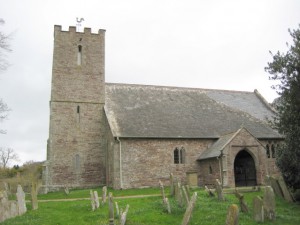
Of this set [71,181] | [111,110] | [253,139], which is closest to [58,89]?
[111,110]

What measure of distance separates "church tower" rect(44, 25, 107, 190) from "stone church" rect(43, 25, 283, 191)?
9 centimetres

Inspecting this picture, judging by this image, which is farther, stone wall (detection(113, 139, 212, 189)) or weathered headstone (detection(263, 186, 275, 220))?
stone wall (detection(113, 139, 212, 189))

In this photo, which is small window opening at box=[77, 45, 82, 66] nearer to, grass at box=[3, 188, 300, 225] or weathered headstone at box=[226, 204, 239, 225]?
grass at box=[3, 188, 300, 225]

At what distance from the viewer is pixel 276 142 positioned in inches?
1212

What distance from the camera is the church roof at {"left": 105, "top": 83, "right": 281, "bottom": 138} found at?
30.0 metres

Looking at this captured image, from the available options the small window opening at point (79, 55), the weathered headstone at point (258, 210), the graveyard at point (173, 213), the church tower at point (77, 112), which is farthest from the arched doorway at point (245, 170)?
the small window opening at point (79, 55)

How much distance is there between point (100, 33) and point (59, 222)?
24.6 meters

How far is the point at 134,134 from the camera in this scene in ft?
93.6

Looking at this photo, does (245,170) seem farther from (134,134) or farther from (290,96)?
(290,96)

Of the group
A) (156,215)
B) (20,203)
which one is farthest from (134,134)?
(156,215)

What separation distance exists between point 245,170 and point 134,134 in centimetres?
1032

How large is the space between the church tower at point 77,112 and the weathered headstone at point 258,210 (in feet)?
67.2

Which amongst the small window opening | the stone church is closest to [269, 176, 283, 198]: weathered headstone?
the stone church

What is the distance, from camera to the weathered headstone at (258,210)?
38.5 feet
